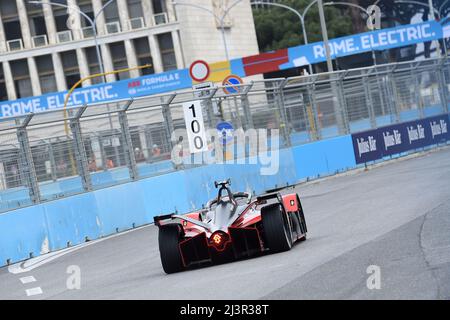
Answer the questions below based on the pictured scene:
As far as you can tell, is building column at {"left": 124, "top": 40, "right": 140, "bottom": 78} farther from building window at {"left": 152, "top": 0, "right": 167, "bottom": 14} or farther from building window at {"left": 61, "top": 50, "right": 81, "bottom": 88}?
building window at {"left": 61, "top": 50, "right": 81, "bottom": 88}

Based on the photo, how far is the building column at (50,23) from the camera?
86.1 meters

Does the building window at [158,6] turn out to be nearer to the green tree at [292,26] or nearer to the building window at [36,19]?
the building window at [36,19]

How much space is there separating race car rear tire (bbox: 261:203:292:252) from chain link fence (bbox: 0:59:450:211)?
7082 mm

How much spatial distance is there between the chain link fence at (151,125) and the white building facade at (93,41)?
5379 cm

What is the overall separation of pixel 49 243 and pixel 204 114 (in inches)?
280

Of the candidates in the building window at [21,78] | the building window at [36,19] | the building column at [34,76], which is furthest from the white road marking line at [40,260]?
the building window at [36,19]

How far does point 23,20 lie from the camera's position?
286ft

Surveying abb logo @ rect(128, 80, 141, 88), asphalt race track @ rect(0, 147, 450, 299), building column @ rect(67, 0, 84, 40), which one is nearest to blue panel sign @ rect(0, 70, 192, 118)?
abb logo @ rect(128, 80, 141, 88)

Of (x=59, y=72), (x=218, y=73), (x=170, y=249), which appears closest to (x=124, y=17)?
(x=59, y=72)

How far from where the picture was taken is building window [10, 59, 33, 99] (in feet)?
289

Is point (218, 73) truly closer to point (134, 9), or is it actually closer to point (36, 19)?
point (134, 9)

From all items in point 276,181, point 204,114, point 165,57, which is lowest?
point 276,181
